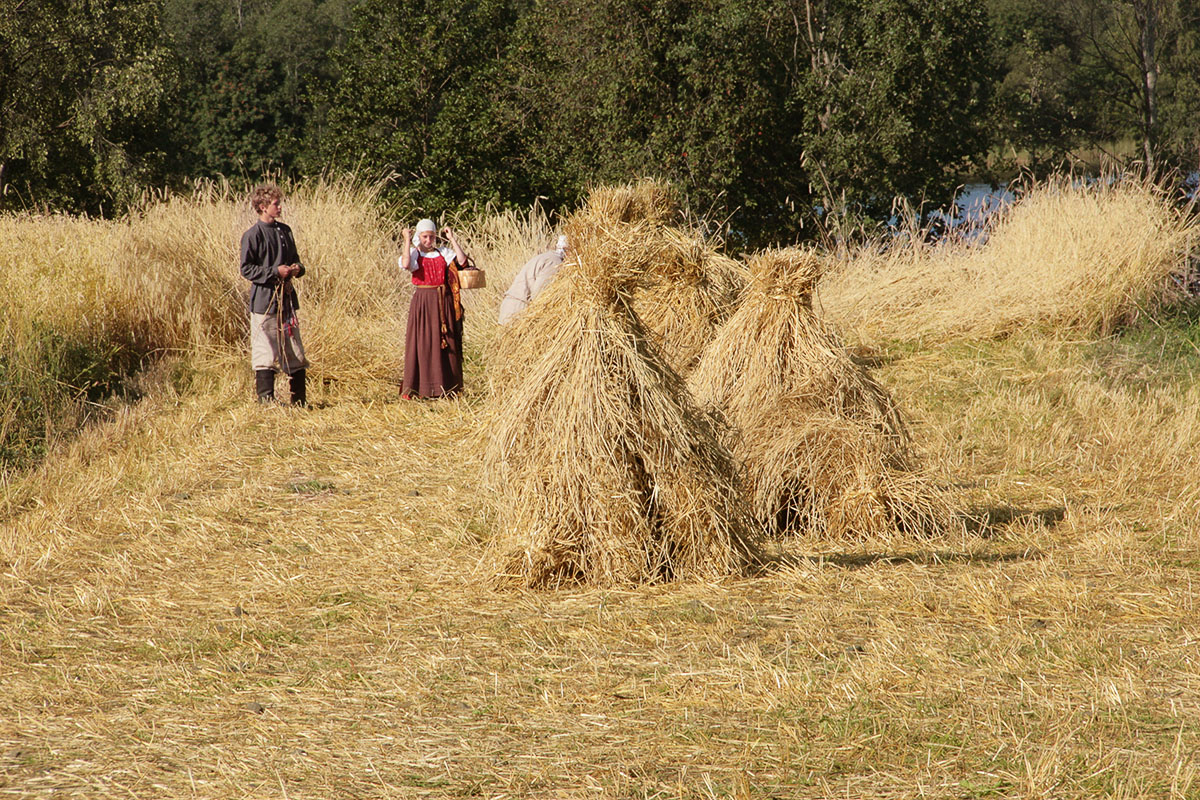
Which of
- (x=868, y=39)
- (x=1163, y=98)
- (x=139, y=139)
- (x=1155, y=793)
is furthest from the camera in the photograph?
(x=1163, y=98)

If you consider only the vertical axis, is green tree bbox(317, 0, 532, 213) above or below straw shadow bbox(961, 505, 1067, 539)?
above

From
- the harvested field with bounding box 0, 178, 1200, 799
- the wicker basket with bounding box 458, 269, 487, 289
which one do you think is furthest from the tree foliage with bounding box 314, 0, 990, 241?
→ the harvested field with bounding box 0, 178, 1200, 799

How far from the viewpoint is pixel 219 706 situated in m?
3.92

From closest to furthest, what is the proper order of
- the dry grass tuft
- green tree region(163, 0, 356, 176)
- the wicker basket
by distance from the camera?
the wicker basket, the dry grass tuft, green tree region(163, 0, 356, 176)

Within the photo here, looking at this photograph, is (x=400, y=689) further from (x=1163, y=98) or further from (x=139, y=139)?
(x=1163, y=98)

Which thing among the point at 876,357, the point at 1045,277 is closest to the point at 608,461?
the point at 876,357

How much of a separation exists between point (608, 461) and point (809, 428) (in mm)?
1220

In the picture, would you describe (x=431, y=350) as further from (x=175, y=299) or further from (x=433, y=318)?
(x=175, y=299)

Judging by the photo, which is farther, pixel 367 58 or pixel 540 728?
pixel 367 58

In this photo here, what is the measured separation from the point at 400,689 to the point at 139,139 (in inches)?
1000

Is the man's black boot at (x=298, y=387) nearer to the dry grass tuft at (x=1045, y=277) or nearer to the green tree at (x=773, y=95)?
the dry grass tuft at (x=1045, y=277)

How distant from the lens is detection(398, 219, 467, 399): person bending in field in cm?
905

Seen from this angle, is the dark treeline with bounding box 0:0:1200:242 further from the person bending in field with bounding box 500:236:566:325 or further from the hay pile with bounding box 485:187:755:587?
the hay pile with bounding box 485:187:755:587

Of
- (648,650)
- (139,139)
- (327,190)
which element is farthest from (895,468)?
(139,139)
